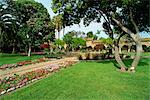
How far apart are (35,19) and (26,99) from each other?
43.2 metres

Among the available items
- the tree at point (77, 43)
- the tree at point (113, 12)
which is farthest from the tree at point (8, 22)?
the tree at point (77, 43)

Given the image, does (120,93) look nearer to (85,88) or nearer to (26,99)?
(85,88)

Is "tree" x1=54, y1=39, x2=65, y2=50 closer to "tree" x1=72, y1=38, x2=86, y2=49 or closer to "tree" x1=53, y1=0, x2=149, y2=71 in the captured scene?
A: "tree" x1=72, y1=38, x2=86, y2=49

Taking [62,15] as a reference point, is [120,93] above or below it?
below

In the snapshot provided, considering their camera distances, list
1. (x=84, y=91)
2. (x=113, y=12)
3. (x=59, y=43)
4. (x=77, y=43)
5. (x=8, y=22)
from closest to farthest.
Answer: (x=84, y=91) → (x=113, y=12) → (x=8, y=22) → (x=59, y=43) → (x=77, y=43)

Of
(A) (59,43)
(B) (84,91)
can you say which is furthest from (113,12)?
(A) (59,43)

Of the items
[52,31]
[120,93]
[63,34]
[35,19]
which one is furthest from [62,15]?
[63,34]

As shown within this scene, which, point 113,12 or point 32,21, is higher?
point 32,21

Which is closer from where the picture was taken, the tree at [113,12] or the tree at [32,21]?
the tree at [113,12]

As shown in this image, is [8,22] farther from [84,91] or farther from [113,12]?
[84,91]

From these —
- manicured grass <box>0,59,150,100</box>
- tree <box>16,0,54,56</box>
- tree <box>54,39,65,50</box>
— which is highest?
tree <box>16,0,54,56</box>

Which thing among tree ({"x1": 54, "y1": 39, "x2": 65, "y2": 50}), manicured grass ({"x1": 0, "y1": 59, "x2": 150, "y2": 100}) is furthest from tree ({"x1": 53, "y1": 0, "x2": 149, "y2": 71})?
tree ({"x1": 54, "y1": 39, "x2": 65, "y2": 50})

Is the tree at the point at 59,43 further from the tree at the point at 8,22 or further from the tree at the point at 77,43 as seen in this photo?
the tree at the point at 8,22

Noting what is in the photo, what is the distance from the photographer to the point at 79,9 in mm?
21188
